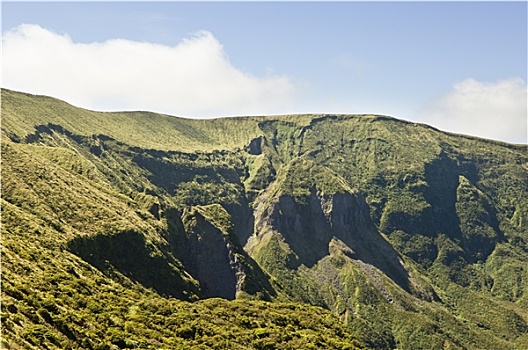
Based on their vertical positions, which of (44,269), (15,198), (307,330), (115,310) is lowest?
(307,330)

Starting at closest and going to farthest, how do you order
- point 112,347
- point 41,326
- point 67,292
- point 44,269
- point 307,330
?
point 41,326
point 112,347
point 67,292
point 44,269
point 307,330

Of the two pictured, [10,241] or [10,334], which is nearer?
[10,334]

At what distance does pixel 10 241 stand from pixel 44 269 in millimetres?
10843

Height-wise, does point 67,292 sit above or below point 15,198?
below

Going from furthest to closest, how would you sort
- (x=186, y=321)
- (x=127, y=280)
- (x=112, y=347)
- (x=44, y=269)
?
1. (x=127, y=280)
2. (x=186, y=321)
3. (x=44, y=269)
4. (x=112, y=347)

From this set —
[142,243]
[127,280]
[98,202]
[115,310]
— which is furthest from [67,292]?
[98,202]

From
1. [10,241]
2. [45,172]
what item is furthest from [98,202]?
[10,241]

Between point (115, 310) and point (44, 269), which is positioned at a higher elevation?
point (44, 269)

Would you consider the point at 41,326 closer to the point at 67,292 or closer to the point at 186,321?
the point at 67,292

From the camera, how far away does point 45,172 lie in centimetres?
18038

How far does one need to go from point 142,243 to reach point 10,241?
84.0 metres

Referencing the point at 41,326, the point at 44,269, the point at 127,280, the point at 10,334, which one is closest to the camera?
the point at 10,334

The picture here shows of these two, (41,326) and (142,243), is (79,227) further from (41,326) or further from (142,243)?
(41,326)

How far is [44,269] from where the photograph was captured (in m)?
89.1
